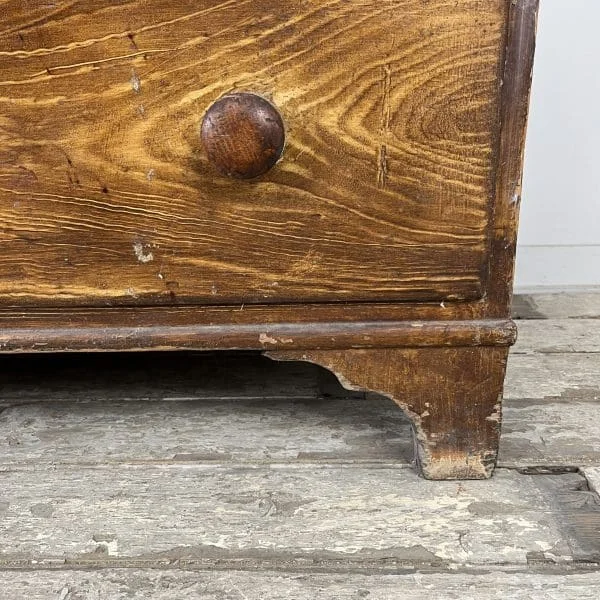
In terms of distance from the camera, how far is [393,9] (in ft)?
2.17

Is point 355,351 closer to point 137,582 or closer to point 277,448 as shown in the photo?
point 277,448

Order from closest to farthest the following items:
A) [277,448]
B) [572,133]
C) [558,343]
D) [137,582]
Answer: [137,582], [277,448], [558,343], [572,133]

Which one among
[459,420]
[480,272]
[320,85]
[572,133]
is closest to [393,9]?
[320,85]

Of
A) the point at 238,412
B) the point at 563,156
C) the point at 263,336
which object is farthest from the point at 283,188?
the point at 563,156

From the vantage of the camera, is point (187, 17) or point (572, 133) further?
point (572, 133)

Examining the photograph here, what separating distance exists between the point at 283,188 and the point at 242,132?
0.24 feet

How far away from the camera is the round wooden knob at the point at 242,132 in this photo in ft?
2.15

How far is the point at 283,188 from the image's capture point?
70 cm

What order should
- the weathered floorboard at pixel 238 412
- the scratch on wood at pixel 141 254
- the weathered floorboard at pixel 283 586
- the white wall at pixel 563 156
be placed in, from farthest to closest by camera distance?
the white wall at pixel 563 156, the weathered floorboard at pixel 238 412, the scratch on wood at pixel 141 254, the weathered floorboard at pixel 283 586

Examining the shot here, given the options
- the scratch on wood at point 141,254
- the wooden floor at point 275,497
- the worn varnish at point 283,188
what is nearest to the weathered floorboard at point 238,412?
the wooden floor at point 275,497

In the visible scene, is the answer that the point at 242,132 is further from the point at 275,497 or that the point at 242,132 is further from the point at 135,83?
the point at 275,497

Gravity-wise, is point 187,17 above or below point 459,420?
above

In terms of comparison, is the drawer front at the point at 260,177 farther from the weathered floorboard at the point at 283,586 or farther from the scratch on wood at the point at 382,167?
the weathered floorboard at the point at 283,586

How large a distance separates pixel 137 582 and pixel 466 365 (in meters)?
0.38
